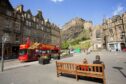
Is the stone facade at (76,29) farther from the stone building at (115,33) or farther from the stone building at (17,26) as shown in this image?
the stone building at (17,26)

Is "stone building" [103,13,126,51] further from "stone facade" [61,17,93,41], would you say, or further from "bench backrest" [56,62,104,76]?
"stone facade" [61,17,93,41]

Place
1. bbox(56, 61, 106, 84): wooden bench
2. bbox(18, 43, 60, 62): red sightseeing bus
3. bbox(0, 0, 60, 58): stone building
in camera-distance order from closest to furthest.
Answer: bbox(56, 61, 106, 84): wooden bench
bbox(18, 43, 60, 62): red sightseeing bus
bbox(0, 0, 60, 58): stone building

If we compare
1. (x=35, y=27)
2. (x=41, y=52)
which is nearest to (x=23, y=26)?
(x=35, y=27)

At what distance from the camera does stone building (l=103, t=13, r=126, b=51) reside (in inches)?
2128

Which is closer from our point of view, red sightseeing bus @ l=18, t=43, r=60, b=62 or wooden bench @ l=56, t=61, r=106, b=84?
wooden bench @ l=56, t=61, r=106, b=84

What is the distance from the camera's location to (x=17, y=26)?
3625cm

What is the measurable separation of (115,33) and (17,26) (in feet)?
137

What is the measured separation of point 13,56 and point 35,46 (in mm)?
12433

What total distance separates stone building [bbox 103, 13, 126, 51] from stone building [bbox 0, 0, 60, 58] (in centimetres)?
3049

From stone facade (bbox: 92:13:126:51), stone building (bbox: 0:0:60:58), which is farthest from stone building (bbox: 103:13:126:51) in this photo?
stone building (bbox: 0:0:60:58)

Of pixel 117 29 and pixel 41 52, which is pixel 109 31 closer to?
pixel 117 29

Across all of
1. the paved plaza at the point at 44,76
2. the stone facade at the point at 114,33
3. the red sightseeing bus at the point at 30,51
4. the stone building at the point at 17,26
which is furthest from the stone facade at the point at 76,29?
the paved plaza at the point at 44,76

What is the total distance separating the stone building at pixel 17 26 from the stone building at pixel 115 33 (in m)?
30.5

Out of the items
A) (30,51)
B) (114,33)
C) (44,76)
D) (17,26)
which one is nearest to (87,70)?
(44,76)
